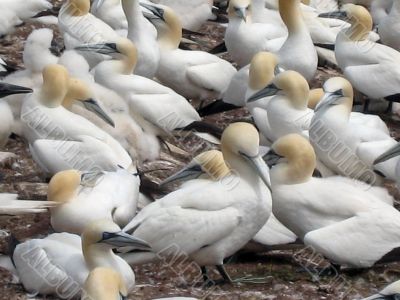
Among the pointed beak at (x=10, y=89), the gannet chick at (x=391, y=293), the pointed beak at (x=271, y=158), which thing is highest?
the gannet chick at (x=391, y=293)

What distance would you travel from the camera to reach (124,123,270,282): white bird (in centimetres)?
766

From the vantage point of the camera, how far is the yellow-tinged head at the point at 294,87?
9570 mm

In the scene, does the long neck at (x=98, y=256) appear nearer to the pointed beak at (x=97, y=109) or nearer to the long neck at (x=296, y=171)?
the long neck at (x=296, y=171)

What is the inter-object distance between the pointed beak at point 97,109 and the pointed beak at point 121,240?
2.36m

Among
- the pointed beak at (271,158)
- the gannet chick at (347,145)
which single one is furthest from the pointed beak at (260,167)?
the gannet chick at (347,145)

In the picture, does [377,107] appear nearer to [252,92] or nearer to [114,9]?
[252,92]

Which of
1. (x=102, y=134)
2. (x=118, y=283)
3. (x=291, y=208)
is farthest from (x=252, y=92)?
(x=118, y=283)

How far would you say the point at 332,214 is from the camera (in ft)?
26.1

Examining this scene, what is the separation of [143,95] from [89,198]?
2.11 m

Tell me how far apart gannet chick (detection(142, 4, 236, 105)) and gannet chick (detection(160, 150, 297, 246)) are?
265 cm

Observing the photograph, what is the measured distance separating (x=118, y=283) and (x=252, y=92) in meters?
3.89

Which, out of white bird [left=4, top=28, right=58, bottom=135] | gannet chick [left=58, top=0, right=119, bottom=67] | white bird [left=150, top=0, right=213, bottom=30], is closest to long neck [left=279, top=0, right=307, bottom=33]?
gannet chick [left=58, top=0, right=119, bottom=67]

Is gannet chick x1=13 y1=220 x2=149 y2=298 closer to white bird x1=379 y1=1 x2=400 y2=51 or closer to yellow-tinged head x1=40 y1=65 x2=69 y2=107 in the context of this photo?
yellow-tinged head x1=40 y1=65 x2=69 y2=107

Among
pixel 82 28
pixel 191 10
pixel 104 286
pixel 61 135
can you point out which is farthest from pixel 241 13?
pixel 104 286
